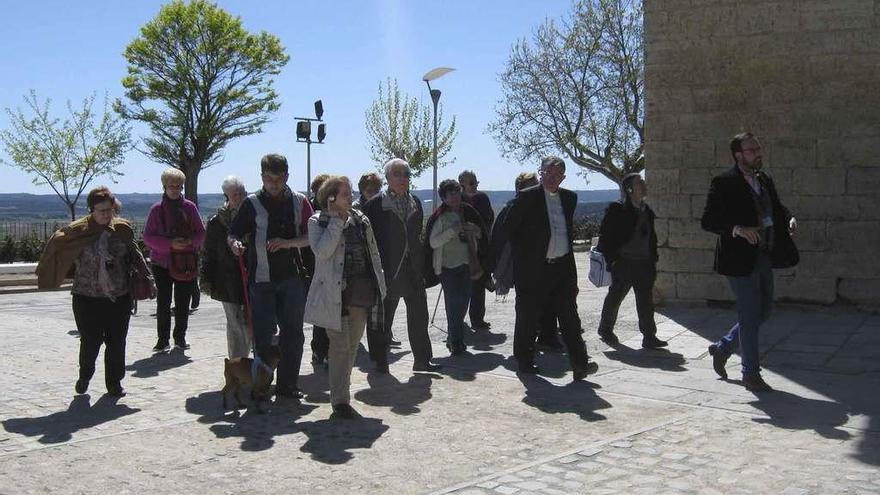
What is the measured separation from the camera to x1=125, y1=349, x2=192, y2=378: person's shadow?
834 cm

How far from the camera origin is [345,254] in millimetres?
6547

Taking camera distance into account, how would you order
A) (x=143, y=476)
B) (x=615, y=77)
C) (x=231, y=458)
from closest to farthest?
(x=143, y=476) → (x=231, y=458) → (x=615, y=77)

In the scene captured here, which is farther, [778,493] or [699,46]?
[699,46]

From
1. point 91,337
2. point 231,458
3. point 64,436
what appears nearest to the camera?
point 231,458

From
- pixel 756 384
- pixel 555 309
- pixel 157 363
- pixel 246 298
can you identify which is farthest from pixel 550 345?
pixel 157 363

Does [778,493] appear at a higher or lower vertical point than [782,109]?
lower

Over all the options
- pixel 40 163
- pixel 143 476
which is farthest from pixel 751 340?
pixel 40 163

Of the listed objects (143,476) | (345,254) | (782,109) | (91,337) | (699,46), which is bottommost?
(143,476)

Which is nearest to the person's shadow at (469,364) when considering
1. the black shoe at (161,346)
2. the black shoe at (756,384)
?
the black shoe at (756,384)

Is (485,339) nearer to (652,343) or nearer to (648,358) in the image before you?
(652,343)

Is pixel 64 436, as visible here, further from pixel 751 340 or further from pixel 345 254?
pixel 751 340

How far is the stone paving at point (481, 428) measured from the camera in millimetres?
5055

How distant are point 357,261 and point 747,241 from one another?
2.67 meters

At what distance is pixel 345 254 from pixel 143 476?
79.1 inches
